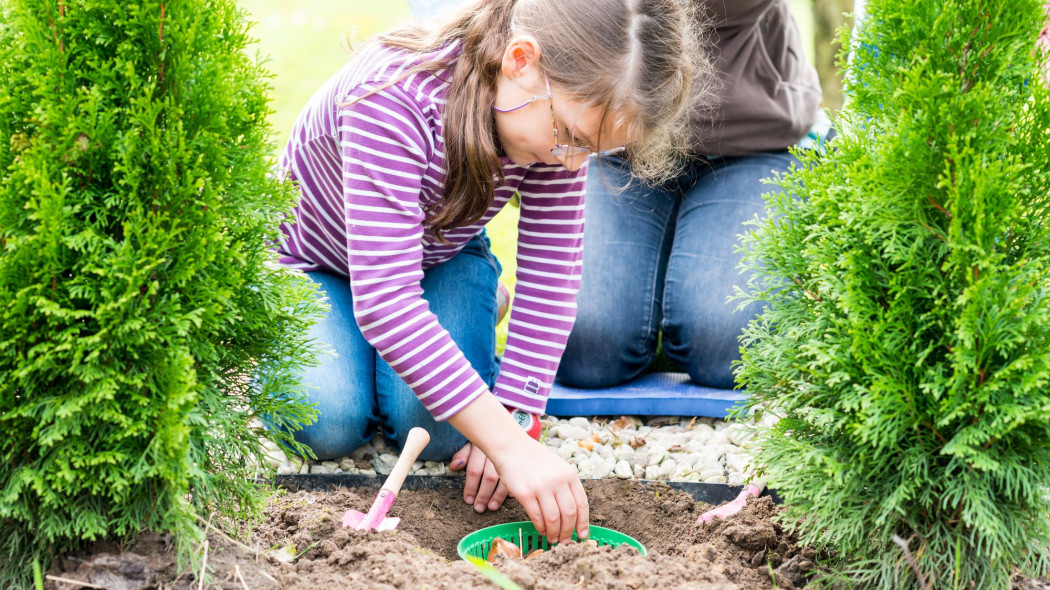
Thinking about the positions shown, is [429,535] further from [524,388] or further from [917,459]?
[917,459]

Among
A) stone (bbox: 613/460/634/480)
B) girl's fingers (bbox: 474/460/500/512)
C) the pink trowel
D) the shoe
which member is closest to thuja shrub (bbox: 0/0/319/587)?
the pink trowel

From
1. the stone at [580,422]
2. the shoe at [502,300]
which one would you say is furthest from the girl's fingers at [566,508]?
the shoe at [502,300]

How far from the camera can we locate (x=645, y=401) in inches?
132

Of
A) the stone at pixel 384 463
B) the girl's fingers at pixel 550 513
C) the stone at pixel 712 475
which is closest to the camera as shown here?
the girl's fingers at pixel 550 513

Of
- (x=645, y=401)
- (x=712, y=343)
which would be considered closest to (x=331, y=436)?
(x=645, y=401)

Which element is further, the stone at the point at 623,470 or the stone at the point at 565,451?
the stone at the point at 565,451

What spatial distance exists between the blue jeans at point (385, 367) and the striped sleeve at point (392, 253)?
58 cm

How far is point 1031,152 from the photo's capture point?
1.67 meters

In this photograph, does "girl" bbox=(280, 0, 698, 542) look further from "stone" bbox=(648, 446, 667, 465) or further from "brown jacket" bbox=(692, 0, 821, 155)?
"brown jacket" bbox=(692, 0, 821, 155)

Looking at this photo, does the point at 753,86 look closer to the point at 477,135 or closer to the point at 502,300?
the point at 502,300

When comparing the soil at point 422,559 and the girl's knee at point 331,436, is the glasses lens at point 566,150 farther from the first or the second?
the girl's knee at point 331,436

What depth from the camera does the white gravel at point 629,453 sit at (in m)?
2.79

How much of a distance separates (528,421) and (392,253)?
2.84ft

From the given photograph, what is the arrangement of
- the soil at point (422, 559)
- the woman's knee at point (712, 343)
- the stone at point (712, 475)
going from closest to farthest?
the soil at point (422, 559) → the stone at point (712, 475) → the woman's knee at point (712, 343)
